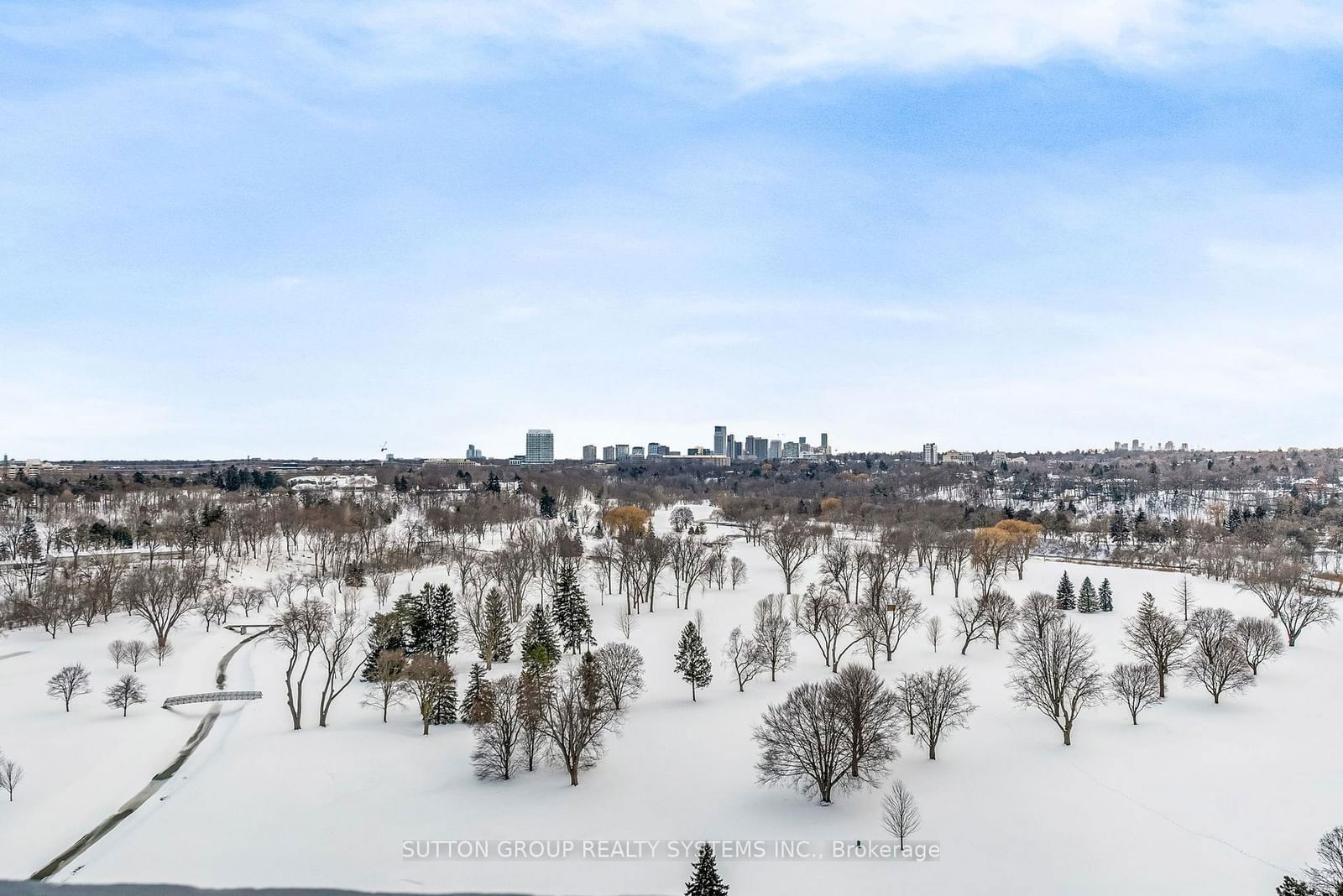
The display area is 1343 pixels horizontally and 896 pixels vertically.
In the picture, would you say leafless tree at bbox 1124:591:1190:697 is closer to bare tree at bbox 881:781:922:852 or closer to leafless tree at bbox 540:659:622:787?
Answer: bare tree at bbox 881:781:922:852

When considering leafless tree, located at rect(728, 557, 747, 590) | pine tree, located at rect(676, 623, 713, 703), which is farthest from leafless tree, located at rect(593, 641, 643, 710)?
leafless tree, located at rect(728, 557, 747, 590)

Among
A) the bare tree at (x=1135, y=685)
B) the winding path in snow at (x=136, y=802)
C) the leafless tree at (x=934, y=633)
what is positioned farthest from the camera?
the leafless tree at (x=934, y=633)


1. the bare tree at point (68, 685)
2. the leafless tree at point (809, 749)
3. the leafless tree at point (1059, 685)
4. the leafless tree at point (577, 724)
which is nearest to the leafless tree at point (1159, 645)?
the leafless tree at point (1059, 685)

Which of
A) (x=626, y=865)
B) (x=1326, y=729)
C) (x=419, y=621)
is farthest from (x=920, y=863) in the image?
(x=419, y=621)

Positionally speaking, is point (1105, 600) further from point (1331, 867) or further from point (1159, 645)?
point (1331, 867)

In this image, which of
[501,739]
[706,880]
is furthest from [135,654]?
[706,880]

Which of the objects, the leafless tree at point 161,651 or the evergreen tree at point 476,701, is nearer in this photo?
the evergreen tree at point 476,701

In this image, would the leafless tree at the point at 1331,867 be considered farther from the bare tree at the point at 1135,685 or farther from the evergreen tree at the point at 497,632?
the evergreen tree at the point at 497,632
